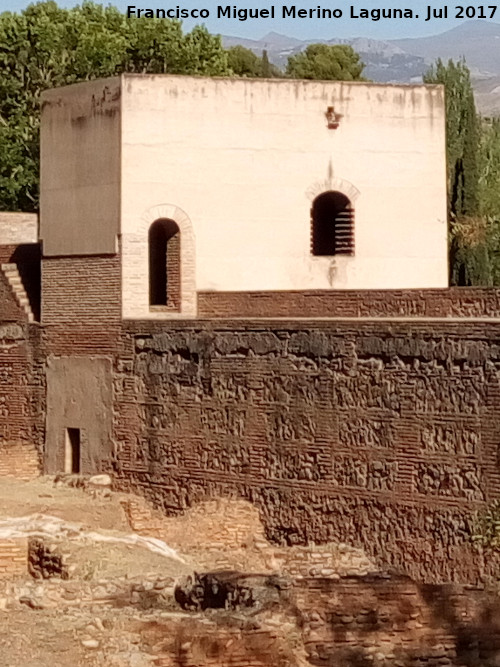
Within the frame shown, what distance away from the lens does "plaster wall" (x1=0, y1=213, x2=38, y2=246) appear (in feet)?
77.6

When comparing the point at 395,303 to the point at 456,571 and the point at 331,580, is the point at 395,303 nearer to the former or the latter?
the point at 456,571

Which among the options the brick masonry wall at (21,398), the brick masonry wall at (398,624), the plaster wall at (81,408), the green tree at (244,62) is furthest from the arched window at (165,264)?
the green tree at (244,62)

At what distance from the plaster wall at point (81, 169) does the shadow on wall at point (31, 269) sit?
0.98 m

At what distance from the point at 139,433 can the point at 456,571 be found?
4742mm

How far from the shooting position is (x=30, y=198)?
3284cm

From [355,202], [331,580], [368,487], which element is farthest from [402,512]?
[355,202]

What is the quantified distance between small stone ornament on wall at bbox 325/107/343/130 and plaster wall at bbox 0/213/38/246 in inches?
250

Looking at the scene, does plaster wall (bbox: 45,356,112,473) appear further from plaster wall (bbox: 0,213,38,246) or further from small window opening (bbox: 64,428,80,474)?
plaster wall (bbox: 0,213,38,246)

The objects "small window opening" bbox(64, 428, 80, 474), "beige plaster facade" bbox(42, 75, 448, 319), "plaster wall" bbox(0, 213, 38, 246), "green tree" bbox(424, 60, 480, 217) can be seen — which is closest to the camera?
"beige plaster facade" bbox(42, 75, 448, 319)

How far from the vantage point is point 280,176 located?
61.3 ft

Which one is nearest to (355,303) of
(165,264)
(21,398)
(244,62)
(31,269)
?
(165,264)

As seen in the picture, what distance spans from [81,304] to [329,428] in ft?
13.7

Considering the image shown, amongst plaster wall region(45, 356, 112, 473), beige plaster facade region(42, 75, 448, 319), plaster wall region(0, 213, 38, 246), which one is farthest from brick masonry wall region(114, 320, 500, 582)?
plaster wall region(0, 213, 38, 246)

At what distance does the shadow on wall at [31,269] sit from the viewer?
19.8 m
